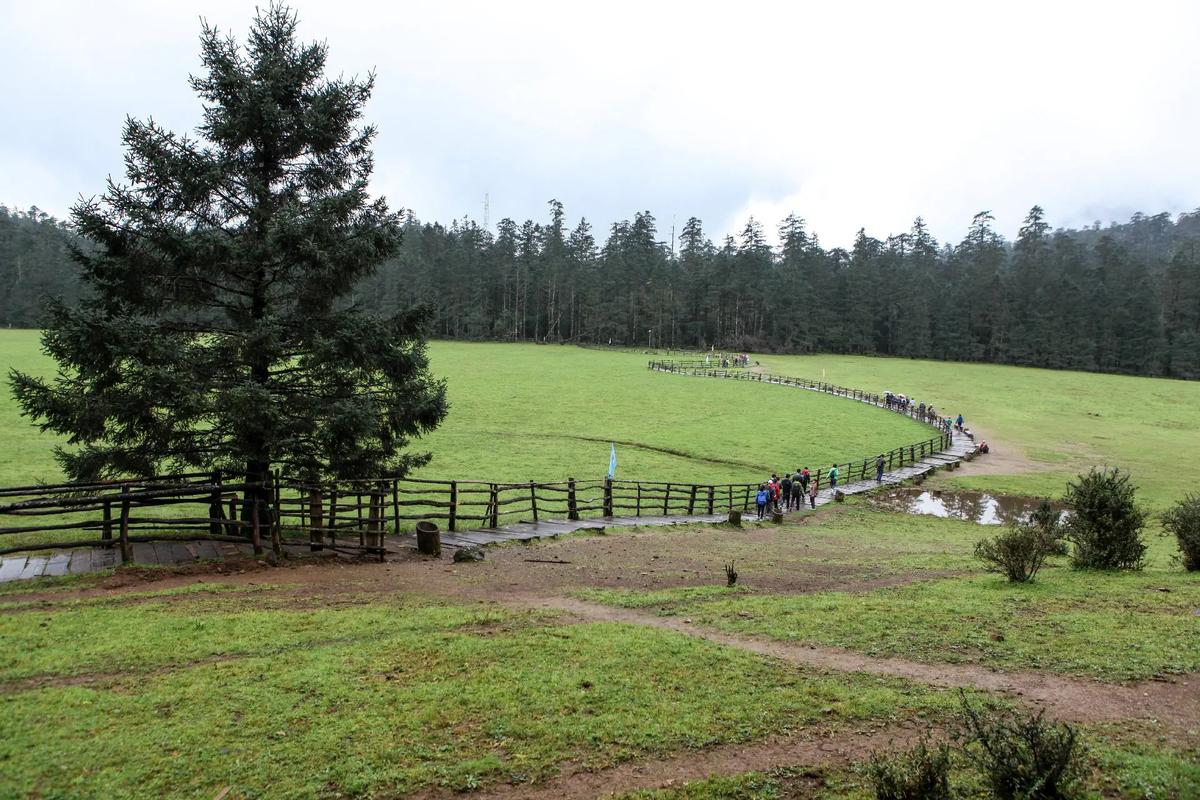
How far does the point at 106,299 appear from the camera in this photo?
44.4 ft

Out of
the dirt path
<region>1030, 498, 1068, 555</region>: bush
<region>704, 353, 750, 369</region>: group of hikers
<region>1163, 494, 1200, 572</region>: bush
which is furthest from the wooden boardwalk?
<region>704, 353, 750, 369</region>: group of hikers

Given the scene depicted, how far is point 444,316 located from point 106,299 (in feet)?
325

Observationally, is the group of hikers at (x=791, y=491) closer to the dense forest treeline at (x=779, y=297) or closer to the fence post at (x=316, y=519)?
the fence post at (x=316, y=519)

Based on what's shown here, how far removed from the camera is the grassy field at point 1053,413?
1309 inches

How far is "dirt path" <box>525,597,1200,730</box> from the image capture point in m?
6.45

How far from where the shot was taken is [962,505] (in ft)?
90.7

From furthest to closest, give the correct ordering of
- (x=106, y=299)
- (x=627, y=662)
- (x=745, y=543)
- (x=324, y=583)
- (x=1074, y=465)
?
(x=1074, y=465) → (x=745, y=543) → (x=106, y=299) → (x=324, y=583) → (x=627, y=662)

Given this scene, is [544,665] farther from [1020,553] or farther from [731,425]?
[731,425]

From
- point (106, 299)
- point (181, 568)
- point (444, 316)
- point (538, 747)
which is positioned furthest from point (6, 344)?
point (538, 747)

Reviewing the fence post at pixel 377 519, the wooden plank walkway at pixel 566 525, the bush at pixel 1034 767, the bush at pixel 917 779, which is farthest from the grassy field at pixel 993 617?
the wooden plank walkway at pixel 566 525

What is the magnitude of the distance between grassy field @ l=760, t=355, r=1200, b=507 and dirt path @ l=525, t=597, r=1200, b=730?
2611 centimetres

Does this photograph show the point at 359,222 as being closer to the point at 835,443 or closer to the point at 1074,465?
the point at 835,443

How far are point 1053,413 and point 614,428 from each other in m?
40.8

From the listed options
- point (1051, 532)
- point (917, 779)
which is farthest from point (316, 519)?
point (1051, 532)
